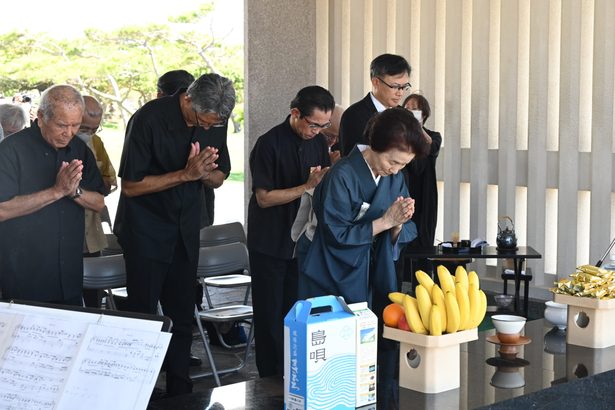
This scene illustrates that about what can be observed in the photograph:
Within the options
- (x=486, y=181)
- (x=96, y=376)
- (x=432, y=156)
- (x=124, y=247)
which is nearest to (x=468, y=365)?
(x=96, y=376)

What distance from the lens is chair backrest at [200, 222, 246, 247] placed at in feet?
18.1

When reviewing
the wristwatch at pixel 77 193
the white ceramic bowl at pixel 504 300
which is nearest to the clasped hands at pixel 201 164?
the wristwatch at pixel 77 193

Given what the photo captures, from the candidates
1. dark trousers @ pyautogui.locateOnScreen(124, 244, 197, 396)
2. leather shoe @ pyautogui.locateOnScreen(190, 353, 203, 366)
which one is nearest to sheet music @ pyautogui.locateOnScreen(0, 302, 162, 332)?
dark trousers @ pyautogui.locateOnScreen(124, 244, 197, 396)

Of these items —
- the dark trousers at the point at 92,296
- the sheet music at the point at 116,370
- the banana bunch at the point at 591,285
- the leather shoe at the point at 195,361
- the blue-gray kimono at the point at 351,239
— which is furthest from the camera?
the leather shoe at the point at 195,361

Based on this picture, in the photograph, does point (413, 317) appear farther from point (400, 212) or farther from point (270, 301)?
point (270, 301)

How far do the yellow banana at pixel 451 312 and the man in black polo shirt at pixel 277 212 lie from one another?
1747 mm

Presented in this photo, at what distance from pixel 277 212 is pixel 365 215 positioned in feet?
3.43

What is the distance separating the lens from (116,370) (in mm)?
1756

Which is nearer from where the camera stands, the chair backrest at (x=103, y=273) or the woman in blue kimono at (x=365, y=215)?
the woman in blue kimono at (x=365, y=215)

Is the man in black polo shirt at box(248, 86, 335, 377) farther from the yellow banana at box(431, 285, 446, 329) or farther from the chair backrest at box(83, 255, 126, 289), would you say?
the yellow banana at box(431, 285, 446, 329)

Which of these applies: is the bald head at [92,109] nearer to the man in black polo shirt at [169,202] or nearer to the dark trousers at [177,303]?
the man in black polo shirt at [169,202]

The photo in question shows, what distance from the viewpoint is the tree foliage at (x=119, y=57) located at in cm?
1817

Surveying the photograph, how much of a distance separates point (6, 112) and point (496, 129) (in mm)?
3085

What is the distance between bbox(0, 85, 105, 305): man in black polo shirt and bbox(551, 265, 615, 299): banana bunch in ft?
5.43
